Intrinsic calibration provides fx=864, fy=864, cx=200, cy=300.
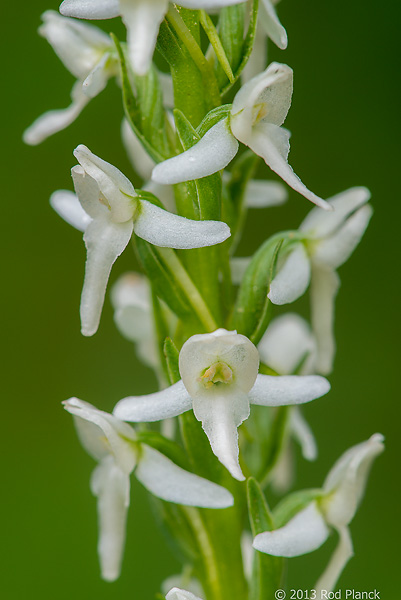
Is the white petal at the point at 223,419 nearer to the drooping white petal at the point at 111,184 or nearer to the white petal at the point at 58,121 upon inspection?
the drooping white petal at the point at 111,184

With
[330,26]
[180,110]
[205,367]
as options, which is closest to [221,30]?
[180,110]

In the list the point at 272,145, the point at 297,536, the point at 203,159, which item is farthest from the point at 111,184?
the point at 297,536

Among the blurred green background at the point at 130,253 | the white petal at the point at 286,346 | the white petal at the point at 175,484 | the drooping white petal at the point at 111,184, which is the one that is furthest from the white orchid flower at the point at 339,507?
the blurred green background at the point at 130,253

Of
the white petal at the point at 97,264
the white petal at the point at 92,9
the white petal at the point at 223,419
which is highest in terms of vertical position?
the white petal at the point at 92,9

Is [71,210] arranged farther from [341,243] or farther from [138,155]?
[341,243]

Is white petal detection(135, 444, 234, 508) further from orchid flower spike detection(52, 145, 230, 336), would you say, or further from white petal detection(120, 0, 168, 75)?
white petal detection(120, 0, 168, 75)
